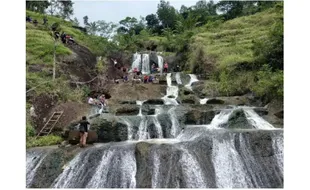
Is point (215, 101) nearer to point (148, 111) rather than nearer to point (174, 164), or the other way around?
point (148, 111)

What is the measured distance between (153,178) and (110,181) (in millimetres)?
1369

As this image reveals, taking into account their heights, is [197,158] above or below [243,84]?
below

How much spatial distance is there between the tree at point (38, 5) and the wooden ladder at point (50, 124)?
37.2 m

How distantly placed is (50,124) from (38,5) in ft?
125

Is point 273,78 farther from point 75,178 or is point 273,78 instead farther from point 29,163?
point 29,163

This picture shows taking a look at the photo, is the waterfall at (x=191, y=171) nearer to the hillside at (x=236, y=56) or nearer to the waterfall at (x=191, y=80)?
the hillside at (x=236, y=56)

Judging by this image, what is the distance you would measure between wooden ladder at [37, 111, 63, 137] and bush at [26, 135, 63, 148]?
53 cm

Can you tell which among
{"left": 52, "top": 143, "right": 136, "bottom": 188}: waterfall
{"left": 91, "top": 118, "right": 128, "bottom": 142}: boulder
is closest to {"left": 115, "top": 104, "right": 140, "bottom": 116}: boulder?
{"left": 91, "top": 118, "right": 128, "bottom": 142}: boulder

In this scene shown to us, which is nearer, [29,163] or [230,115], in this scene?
[29,163]

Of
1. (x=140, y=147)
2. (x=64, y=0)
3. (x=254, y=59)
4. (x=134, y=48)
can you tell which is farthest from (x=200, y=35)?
(x=64, y=0)

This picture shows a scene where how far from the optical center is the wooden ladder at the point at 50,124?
14.0 metres

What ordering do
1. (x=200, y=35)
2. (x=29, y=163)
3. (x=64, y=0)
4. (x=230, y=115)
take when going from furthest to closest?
(x=64, y=0), (x=200, y=35), (x=230, y=115), (x=29, y=163)

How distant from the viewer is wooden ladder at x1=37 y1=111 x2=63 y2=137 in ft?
46.0

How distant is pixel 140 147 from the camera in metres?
10.6
